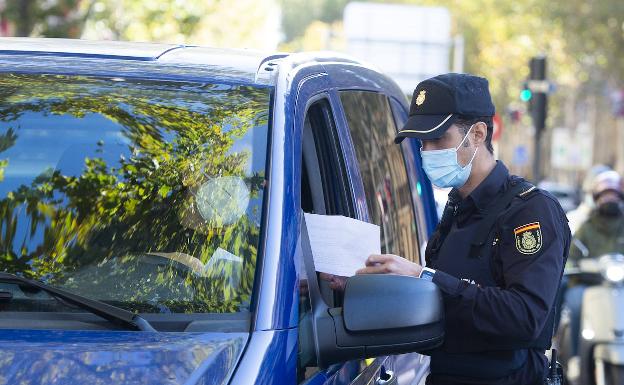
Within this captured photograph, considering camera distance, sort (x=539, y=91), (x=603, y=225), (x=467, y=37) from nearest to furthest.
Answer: (x=603, y=225) < (x=539, y=91) < (x=467, y=37)

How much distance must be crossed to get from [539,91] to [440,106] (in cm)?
1750

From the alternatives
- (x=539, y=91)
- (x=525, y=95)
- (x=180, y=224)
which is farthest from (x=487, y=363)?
(x=525, y=95)

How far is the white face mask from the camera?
11.7 ft

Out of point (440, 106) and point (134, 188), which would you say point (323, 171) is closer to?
point (440, 106)

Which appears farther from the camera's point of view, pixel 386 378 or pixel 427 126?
pixel 386 378

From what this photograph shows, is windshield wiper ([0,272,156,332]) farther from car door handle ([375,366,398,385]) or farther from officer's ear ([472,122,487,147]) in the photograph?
officer's ear ([472,122,487,147])

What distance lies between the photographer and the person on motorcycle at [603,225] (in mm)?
9109

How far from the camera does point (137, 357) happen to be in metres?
2.63

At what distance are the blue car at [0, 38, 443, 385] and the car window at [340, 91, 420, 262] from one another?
0.54 feet

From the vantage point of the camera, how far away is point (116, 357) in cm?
263

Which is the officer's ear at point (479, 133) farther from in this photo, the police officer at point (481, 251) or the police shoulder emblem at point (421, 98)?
the police shoulder emblem at point (421, 98)

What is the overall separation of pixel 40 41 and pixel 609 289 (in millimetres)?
5026

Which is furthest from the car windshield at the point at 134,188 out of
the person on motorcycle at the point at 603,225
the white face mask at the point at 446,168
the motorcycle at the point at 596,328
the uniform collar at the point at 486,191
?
the person on motorcycle at the point at 603,225

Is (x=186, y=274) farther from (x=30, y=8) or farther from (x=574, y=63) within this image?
(x=574, y=63)
